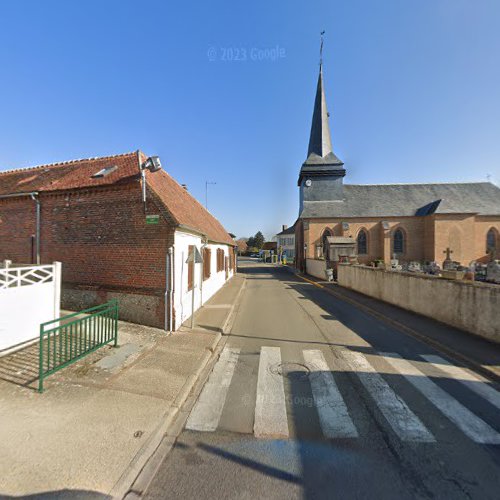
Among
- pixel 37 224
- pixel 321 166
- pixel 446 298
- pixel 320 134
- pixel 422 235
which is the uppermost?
pixel 320 134

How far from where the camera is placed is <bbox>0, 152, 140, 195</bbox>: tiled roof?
8016mm

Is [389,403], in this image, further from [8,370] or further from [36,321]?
[36,321]

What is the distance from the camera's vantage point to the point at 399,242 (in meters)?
31.8

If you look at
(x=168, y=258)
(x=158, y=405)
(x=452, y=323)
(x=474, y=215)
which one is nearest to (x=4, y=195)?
(x=168, y=258)

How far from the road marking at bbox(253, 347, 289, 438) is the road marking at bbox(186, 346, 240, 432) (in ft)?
1.91

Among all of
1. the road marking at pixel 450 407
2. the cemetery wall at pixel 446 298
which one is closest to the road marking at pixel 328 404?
the road marking at pixel 450 407

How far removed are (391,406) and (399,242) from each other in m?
33.4

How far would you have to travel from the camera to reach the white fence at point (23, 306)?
199 inches

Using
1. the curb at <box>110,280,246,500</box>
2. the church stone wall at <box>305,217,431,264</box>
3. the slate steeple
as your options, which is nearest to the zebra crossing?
the curb at <box>110,280,246,500</box>

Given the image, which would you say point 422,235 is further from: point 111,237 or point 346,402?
point 111,237

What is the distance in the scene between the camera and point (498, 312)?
611 cm

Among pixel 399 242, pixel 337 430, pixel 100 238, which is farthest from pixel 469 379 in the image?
pixel 399 242

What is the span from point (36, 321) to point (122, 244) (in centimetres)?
284

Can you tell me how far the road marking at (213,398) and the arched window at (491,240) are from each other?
128 ft
